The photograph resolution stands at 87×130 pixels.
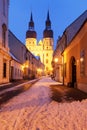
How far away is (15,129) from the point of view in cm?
611

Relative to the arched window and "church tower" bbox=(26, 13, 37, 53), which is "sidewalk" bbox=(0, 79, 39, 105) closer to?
the arched window

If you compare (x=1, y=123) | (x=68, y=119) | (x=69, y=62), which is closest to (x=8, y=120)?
(x=1, y=123)

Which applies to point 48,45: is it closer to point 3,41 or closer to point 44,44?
point 44,44

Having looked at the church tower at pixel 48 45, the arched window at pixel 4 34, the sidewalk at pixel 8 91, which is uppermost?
the church tower at pixel 48 45

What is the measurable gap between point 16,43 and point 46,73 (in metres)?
92.7

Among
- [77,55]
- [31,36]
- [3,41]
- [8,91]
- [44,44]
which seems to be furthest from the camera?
[44,44]

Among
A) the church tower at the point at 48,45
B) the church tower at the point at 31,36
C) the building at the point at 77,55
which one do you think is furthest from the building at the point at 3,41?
the church tower at the point at 31,36

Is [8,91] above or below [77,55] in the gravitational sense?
below

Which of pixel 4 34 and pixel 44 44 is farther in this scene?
pixel 44 44

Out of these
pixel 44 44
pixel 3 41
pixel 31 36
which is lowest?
pixel 3 41

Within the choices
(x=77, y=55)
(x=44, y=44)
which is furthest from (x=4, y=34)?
(x=44, y=44)

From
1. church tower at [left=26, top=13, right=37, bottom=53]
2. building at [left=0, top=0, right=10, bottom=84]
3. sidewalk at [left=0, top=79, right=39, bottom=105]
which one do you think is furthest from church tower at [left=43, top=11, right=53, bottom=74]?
sidewalk at [left=0, top=79, right=39, bottom=105]

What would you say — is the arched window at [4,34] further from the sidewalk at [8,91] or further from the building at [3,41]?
the sidewalk at [8,91]

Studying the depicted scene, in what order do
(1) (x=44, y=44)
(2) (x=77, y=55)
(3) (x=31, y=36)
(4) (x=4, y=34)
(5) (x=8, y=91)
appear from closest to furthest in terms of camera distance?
1. (5) (x=8, y=91)
2. (2) (x=77, y=55)
3. (4) (x=4, y=34)
4. (3) (x=31, y=36)
5. (1) (x=44, y=44)
